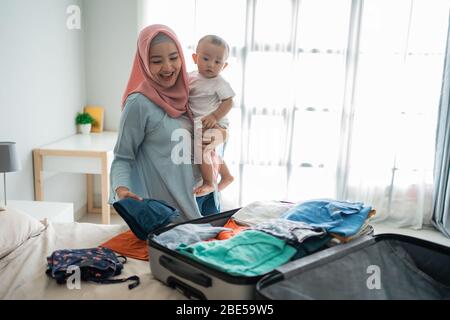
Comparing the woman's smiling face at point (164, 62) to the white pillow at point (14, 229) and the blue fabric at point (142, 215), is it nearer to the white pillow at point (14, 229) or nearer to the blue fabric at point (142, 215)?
the blue fabric at point (142, 215)

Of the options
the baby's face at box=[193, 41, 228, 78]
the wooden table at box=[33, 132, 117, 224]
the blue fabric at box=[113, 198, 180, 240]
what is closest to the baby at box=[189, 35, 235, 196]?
the baby's face at box=[193, 41, 228, 78]

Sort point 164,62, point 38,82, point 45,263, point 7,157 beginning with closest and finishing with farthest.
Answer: point 45,263, point 164,62, point 7,157, point 38,82

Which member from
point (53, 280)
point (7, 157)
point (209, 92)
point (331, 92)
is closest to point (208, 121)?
point (209, 92)

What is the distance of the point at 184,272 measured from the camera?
0.91m

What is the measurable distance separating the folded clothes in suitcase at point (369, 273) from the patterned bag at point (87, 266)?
0.40 metres

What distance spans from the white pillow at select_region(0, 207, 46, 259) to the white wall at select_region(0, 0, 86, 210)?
106 centimetres

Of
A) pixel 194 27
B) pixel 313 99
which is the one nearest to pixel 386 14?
pixel 313 99

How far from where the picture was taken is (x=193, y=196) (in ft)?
4.83

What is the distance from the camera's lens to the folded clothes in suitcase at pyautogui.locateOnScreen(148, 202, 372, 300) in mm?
813

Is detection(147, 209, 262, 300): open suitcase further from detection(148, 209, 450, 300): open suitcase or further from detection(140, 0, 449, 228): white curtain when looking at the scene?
detection(140, 0, 449, 228): white curtain

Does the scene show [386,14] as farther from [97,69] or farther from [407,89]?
[97,69]

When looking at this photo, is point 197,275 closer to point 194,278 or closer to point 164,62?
point 194,278

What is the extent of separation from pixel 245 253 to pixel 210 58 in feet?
3.03

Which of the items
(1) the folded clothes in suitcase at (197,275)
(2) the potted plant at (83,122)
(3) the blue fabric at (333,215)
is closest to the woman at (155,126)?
(1) the folded clothes in suitcase at (197,275)
